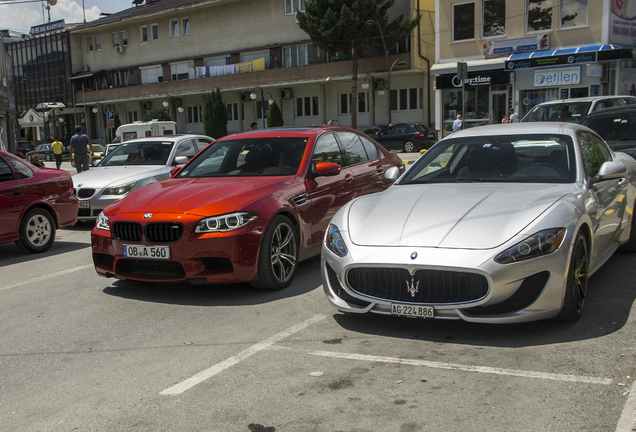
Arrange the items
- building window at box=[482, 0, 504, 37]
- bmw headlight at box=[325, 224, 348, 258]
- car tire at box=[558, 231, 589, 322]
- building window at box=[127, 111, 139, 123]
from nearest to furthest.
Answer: car tire at box=[558, 231, 589, 322], bmw headlight at box=[325, 224, 348, 258], building window at box=[482, 0, 504, 37], building window at box=[127, 111, 139, 123]

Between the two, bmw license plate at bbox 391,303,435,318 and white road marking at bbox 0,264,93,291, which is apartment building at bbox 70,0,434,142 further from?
bmw license plate at bbox 391,303,435,318

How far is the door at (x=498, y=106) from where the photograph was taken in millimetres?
31969

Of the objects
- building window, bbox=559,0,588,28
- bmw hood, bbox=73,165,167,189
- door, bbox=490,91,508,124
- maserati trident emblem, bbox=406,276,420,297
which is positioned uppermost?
building window, bbox=559,0,588,28

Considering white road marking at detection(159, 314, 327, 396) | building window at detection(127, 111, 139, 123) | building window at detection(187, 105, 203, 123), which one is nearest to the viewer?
white road marking at detection(159, 314, 327, 396)

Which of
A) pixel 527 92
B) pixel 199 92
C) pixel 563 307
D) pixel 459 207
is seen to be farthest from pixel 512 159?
pixel 199 92

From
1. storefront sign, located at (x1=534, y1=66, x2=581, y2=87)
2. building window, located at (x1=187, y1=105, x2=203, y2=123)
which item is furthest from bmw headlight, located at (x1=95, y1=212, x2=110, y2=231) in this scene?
building window, located at (x1=187, y1=105, x2=203, y2=123)

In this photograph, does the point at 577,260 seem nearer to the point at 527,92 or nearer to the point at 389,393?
the point at 389,393

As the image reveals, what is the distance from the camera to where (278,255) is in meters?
5.90

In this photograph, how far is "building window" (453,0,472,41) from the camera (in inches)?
1281

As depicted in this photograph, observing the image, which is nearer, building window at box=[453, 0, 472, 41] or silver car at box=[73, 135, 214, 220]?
silver car at box=[73, 135, 214, 220]

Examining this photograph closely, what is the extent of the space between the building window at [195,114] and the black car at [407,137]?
77.3 feet

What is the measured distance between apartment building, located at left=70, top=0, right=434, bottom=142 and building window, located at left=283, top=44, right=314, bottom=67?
7 cm

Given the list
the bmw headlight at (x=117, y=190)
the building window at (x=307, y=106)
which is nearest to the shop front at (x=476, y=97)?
the building window at (x=307, y=106)

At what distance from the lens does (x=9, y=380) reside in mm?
3912
